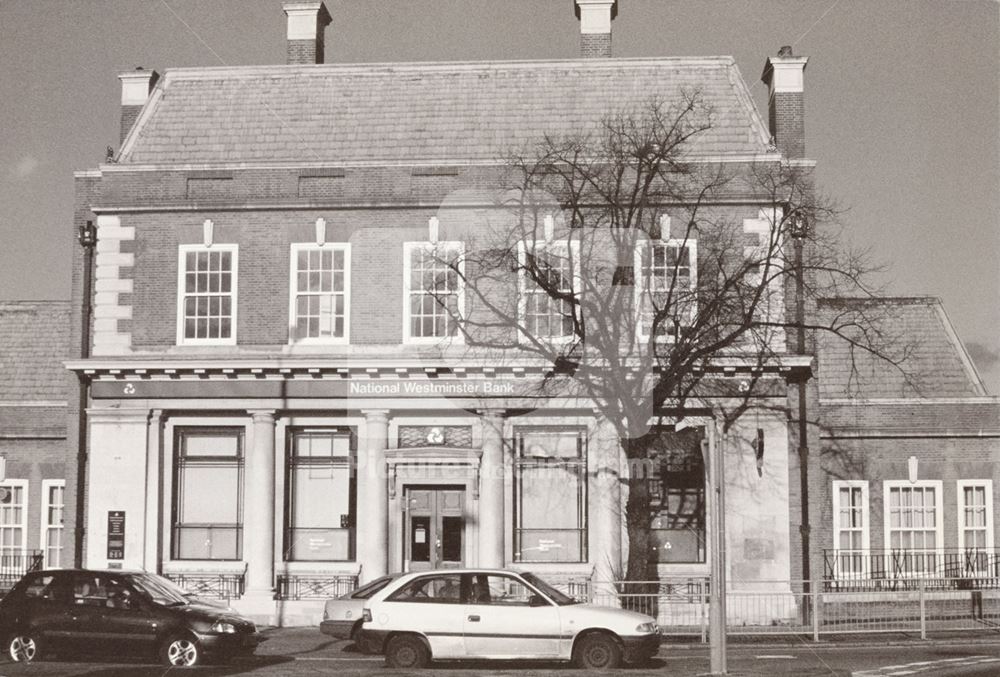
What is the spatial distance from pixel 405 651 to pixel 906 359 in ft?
64.3

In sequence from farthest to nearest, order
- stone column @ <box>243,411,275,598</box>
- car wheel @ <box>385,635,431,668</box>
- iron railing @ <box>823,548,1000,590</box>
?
iron railing @ <box>823,548,1000,590</box> → stone column @ <box>243,411,275,598</box> → car wheel @ <box>385,635,431,668</box>

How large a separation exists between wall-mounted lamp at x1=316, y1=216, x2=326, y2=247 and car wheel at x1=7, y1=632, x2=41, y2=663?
12119 mm

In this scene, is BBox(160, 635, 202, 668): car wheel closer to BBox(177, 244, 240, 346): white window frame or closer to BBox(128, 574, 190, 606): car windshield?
BBox(128, 574, 190, 606): car windshield

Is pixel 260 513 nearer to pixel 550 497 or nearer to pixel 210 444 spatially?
pixel 210 444

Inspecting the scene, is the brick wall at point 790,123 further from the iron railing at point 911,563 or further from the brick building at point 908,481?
the iron railing at point 911,563

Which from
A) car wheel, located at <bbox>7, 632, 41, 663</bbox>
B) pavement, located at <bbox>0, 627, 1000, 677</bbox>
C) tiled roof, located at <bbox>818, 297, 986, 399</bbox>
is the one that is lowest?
pavement, located at <bbox>0, 627, 1000, 677</bbox>

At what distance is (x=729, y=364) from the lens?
92.1ft

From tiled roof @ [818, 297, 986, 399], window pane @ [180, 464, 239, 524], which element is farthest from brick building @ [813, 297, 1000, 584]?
window pane @ [180, 464, 239, 524]

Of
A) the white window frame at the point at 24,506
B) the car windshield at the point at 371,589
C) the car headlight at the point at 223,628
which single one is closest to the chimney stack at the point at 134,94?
the white window frame at the point at 24,506

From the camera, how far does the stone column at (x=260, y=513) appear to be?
28.5 meters

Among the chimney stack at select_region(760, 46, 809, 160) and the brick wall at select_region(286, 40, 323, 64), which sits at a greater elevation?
the brick wall at select_region(286, 40, 323, 64)

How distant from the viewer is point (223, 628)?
19859mm

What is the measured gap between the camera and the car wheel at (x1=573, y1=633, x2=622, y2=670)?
19.2 meters

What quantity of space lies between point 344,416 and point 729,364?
8.66 meters
